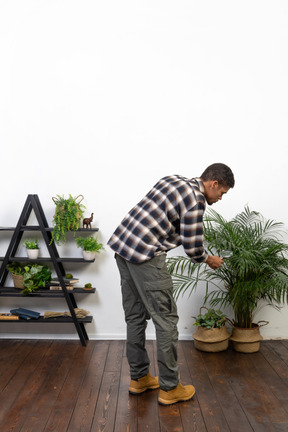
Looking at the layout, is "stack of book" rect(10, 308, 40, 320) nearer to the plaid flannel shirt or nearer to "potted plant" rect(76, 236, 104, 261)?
"potted plant" rect(76, 236, 104, 261)

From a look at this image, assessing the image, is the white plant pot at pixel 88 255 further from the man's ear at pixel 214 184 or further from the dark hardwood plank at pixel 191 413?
the man's ear at pixel 214 184

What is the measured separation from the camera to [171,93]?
11.9 feet

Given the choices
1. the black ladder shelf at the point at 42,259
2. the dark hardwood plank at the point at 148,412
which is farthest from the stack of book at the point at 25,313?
the dark hardwood plank at the point at 148,412

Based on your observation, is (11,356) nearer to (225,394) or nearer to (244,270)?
(225,394)

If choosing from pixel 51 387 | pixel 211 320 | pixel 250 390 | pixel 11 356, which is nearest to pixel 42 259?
pixel 11 356

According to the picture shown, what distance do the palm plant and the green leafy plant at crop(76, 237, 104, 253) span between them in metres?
0.54

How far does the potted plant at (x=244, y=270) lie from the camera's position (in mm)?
3230

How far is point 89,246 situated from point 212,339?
1099mm

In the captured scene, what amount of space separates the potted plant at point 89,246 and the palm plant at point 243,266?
0.55 metres

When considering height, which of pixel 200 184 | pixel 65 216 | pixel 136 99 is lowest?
pixel 65 216

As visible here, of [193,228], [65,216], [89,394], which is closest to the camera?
[193,228]

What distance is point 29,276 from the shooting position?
138 inches

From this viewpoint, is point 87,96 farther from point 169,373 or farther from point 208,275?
point 169,373

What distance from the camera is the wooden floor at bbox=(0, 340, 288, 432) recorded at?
2338mm
